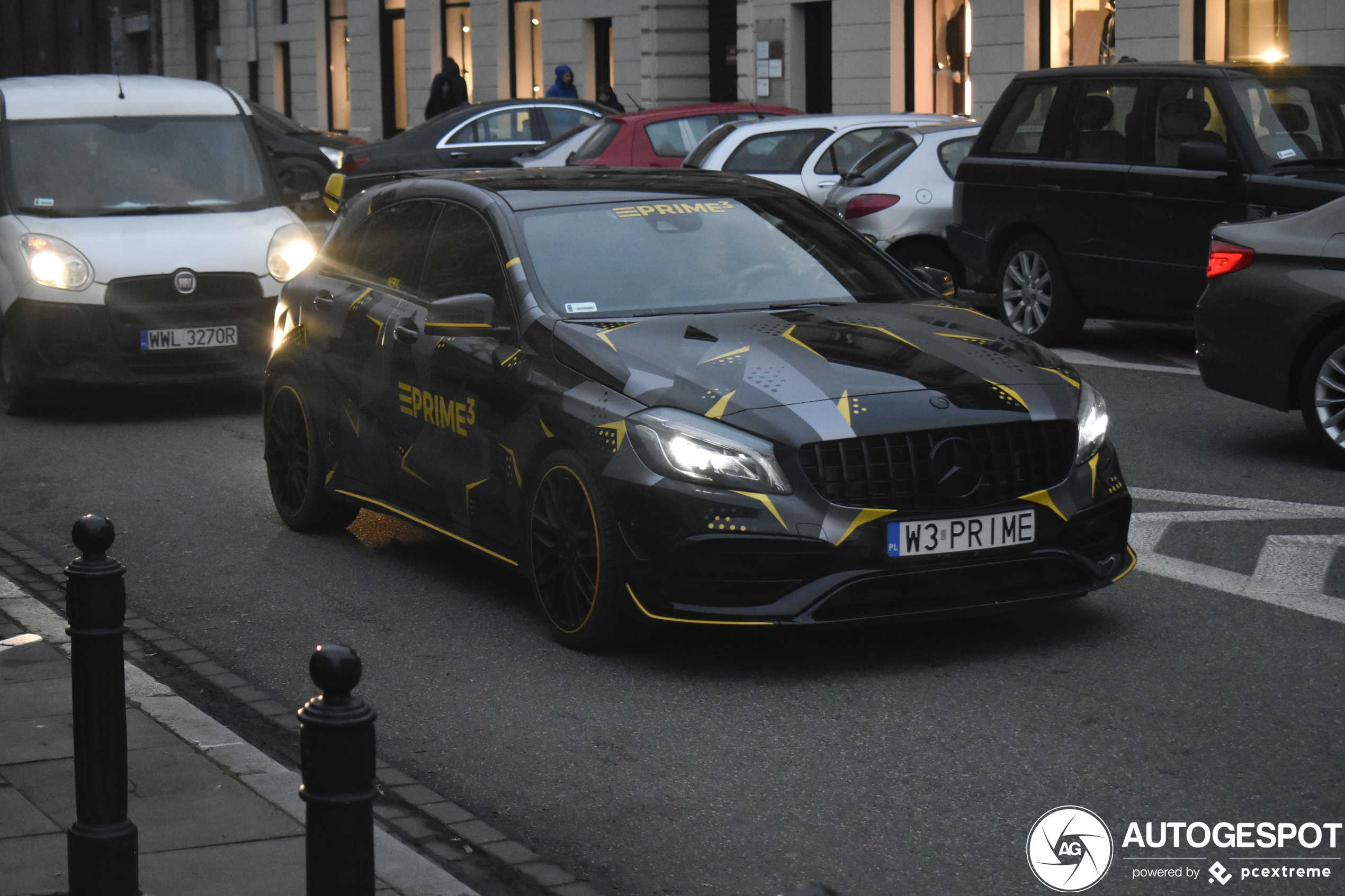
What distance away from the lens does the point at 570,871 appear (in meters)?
4.45

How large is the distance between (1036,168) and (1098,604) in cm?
707

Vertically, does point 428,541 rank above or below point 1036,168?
below

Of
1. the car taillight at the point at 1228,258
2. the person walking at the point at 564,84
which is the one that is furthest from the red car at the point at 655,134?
the person walking at the point at 564,84

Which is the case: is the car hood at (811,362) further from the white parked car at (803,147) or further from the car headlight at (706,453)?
the white parked car at (803,147)

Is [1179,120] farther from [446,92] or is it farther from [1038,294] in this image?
[446,92]

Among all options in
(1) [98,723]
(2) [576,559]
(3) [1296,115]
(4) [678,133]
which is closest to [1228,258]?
(3) [1296,115]

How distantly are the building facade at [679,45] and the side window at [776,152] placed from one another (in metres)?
5.69

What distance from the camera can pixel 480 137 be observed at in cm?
2391

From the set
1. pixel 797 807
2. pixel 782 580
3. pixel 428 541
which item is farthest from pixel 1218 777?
pixel 428 541

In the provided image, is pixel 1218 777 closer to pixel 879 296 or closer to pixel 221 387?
pixel 879 296

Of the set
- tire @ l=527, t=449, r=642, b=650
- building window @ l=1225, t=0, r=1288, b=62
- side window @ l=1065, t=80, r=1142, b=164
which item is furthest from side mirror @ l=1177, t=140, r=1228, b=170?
building window @ l=1225, t=0, r=1288, b=62

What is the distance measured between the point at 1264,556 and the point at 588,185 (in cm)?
285

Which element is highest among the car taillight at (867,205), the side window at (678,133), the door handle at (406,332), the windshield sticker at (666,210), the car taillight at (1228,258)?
the side window at (678,133)

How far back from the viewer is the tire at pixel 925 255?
15.0m
